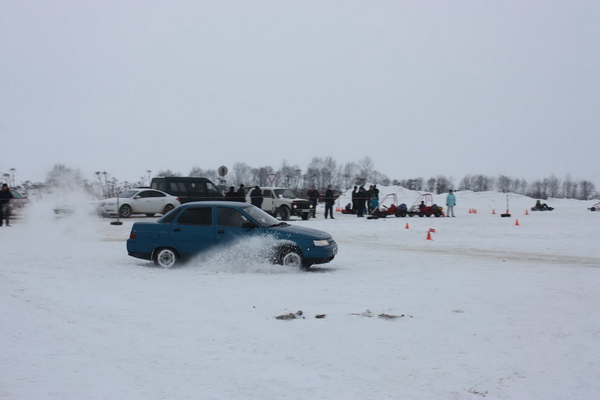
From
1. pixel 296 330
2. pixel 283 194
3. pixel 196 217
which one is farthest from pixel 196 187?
pixel 296 330

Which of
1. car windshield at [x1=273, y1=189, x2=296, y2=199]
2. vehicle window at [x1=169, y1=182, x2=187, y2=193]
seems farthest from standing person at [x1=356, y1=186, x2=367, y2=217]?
vehicle window at [x1=169, y1=182, x2=187, y2=193]

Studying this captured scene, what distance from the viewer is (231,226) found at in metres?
11.1

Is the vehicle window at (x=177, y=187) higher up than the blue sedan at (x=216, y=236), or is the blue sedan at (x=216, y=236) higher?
the vehicle window at (x=177, y=187)

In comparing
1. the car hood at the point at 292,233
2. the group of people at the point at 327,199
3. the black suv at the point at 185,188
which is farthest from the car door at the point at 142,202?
the car hood at the point at 292,233

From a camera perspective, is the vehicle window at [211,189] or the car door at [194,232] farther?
the vehicle window at [211,189]

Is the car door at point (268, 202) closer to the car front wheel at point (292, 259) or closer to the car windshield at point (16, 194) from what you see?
the car windshield at point (16, 194)

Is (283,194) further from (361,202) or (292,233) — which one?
(292,233)

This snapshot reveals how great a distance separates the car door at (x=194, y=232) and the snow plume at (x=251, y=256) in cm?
47

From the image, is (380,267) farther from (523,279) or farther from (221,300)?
(221,300)

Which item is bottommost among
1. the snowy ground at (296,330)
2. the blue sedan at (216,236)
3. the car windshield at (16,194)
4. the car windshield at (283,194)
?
the snowy ground at (296,330)

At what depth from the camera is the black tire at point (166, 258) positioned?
1112 centimetres

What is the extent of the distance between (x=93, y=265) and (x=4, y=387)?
7.51m

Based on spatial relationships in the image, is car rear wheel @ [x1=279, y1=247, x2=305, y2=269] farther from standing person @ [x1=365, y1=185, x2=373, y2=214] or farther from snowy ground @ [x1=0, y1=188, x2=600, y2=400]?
standing person @ [x1=365, y1=185, x2=373, y2=214]

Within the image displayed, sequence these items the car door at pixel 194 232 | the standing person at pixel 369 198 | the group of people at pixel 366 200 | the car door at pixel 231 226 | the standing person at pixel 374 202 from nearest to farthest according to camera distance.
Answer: the car door at pixel 231 226 < the car door at pixel 194 232 < the standing person at pixel 374 202 < the group of people at pixel 366 200 < the standing person at pixel 369 198
